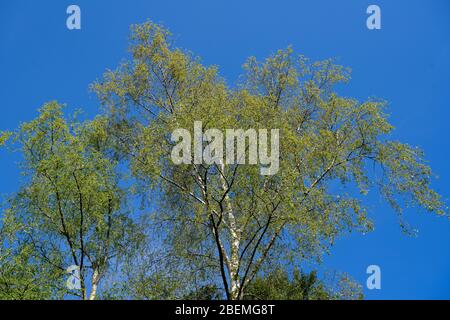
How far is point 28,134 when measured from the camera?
24938 mm

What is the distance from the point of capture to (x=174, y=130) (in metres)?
22.2

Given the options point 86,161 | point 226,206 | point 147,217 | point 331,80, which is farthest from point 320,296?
point 86,161

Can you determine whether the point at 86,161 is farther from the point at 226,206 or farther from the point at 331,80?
the point at 331,80

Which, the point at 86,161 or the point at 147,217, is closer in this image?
the point at 86,161

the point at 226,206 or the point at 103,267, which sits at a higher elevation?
the point at 226,206

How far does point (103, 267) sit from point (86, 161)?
5.24 m

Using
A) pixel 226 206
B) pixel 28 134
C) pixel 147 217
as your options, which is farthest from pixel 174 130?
pixel 28 134
